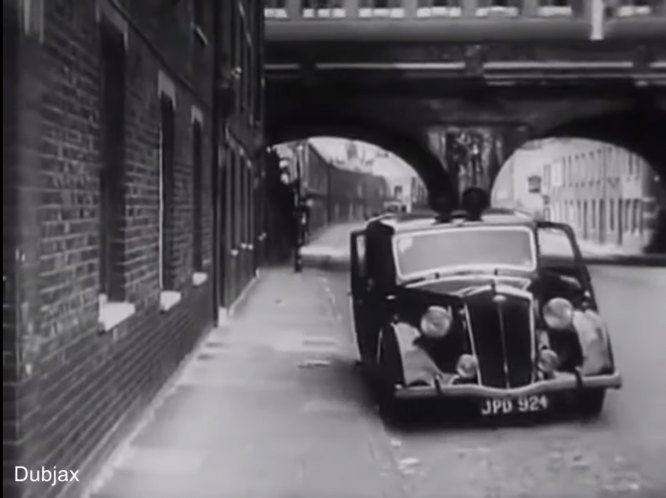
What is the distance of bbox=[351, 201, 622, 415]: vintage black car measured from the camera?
5.09 metres

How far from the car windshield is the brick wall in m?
1.22

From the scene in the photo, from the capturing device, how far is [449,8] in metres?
4.92

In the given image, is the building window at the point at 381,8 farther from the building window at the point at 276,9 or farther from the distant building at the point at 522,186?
the distant building at the point at 522,186

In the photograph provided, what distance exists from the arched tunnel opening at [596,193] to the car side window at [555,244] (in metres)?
0.12

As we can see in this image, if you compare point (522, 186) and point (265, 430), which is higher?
point (522, 186)

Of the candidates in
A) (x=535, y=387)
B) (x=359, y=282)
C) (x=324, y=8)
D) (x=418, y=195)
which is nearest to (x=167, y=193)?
(x=359, y=282)

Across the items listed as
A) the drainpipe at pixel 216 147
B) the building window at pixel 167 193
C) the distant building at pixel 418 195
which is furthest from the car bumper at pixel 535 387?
the drainpipe at pixel 216 147

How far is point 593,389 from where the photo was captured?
5117 millimetres

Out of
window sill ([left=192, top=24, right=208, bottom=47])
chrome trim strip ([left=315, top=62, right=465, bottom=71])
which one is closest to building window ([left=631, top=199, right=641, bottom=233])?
chrome trim strip ([left=315, top=62, right=465, bottom=71])

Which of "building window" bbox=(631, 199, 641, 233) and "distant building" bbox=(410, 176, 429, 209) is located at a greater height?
"distant building" bbox=(410, 176, 429, 209)

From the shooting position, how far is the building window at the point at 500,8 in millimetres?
4648

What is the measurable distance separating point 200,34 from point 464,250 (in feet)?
10.9

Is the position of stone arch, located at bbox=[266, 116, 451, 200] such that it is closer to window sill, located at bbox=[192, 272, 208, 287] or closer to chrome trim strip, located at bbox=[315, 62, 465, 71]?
chrome trim strip, located at bbox=[315, 62, 465, 71]

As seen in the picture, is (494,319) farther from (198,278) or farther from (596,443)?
(198,278)
